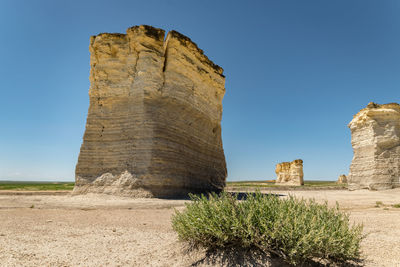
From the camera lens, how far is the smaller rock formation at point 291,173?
1784 inches

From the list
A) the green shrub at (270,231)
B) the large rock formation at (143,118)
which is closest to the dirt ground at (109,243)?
the green shrub at (270,231)

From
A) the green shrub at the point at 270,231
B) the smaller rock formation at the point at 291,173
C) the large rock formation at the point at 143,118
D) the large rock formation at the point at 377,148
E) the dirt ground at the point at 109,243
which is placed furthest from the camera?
the smaller rock formation at the point at 291,173

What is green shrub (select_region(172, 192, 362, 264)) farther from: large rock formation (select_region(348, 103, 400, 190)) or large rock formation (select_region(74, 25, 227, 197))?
large rock formation (select_region(348, 103, 400, 190))

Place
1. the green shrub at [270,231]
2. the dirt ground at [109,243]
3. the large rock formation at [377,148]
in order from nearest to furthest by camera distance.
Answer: the green shrub at [270,231]
the dirt ground at [109,243]
the large rock formation at [377,148]

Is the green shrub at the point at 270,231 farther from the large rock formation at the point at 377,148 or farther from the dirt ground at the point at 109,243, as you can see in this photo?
the large rock formation at the point at 377,148

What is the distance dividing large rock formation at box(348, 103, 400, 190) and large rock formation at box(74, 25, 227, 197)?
1597 centimetres

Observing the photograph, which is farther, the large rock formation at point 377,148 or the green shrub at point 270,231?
the large rock formation at point 377,148

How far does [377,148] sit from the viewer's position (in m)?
20.6

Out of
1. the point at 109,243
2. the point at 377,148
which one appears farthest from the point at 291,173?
the point at 109,243

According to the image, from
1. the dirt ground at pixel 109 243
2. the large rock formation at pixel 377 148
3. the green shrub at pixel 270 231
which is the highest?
the large rock formation at pixel 377 148

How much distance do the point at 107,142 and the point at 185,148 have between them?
14.0 feet

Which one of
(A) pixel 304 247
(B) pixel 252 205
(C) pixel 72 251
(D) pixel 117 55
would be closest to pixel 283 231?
(A) pixel 304 247

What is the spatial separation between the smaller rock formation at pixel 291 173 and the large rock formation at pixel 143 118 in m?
35.8

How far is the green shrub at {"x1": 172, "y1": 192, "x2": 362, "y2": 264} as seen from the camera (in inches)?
108
